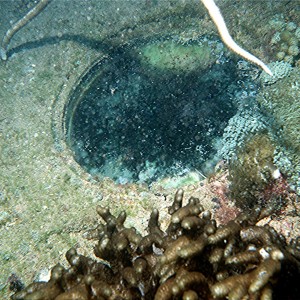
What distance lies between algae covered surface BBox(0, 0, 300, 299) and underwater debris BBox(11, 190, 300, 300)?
2.47ft

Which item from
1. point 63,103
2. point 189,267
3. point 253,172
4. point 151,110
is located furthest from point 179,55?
point 189,267

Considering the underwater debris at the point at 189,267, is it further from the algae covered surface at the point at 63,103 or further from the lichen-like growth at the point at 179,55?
the lichen-like growth at the point at 179,55

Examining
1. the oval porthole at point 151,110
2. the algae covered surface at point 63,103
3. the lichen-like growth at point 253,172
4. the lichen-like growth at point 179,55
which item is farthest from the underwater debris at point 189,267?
the lichen-like growth at point 179,55

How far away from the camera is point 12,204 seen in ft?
12.1

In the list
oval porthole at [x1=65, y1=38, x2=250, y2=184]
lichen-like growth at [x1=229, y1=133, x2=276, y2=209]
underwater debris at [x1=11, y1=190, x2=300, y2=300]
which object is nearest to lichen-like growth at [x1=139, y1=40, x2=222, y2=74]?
oval porthole at [x1=65, y1=38, x2=250, y2=184]

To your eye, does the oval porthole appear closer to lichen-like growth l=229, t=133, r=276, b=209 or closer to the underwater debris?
lichen-like growth l=229, t=133, r=276, b=209

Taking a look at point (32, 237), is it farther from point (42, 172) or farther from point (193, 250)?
point (193, 250)

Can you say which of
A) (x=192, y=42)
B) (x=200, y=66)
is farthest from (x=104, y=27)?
(x=200, y=66)

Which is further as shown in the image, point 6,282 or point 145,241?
point 6,282

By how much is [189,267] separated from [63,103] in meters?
3.55

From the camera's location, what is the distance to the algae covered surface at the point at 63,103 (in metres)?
3.37

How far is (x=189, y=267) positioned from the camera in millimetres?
2137

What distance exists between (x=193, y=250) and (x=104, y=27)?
4.91 metres

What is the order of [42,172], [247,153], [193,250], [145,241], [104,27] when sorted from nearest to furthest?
1. [193,250]
2. [145,241]
3. [247,153]
4. [42,172]
5. [104,27]
